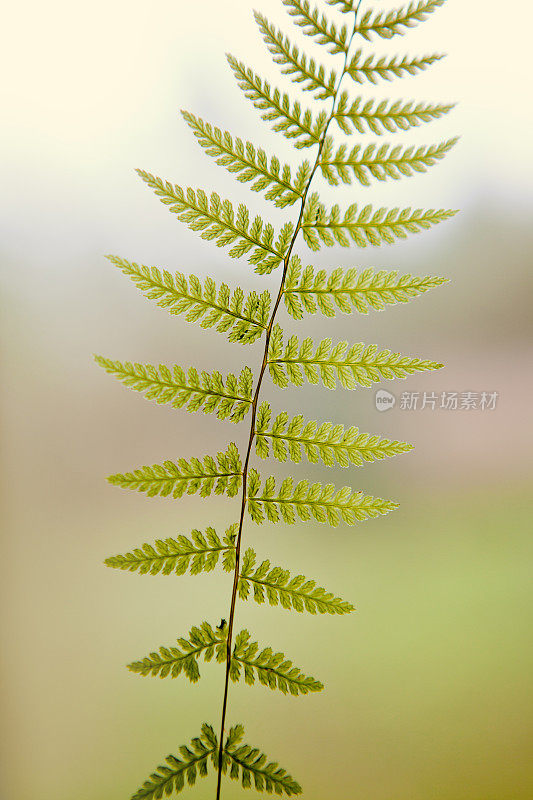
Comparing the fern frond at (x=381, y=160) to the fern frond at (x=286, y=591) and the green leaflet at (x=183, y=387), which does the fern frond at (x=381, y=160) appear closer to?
the green leaflet at (x=183, y=387)

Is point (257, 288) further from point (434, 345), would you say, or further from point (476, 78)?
point (476, 78)

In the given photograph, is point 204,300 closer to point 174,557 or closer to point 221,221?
point 221,221

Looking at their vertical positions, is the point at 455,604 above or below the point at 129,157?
below

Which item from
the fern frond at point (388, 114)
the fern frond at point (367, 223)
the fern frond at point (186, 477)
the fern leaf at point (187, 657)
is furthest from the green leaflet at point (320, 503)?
the fern frond at point (388, 114)

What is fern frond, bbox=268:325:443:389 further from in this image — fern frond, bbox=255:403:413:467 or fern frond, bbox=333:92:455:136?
fern frond, bbox=333:92:455:136

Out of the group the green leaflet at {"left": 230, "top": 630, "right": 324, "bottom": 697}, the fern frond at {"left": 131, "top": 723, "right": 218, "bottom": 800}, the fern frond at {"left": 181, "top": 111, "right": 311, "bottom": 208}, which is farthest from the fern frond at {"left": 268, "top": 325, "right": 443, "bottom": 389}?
the fern frond at {"left": 131, "top": 723, "right": 218, "bottom": 800}

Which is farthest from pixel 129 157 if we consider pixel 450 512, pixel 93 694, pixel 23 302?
pixel 93 694
